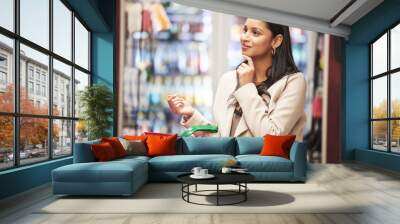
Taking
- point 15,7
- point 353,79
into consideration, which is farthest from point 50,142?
point 353,79

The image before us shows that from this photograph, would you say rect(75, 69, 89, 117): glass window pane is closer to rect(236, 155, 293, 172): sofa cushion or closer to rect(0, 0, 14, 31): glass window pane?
rect(0, 0, 14, 31): glass window pane

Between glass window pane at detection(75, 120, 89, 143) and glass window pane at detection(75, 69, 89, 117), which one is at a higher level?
glass window pane at detection(75, 69, 89, 117)

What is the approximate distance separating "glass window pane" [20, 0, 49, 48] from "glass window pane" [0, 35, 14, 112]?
0.44 metres

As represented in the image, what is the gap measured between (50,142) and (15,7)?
7.16ft

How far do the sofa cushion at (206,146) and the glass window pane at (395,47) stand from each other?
13.2 feet

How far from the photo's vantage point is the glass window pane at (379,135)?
8352 mm

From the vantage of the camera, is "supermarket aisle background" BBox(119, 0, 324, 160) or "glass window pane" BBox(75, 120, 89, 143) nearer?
"glass window pane" BBox(75, 120, 89, 143)

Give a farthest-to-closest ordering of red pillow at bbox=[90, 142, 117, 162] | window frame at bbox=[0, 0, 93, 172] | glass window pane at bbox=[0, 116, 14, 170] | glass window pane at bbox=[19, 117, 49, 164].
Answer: red pillow at bbox=[90, 142, 117, 162]
glass window pane at bbox=[19, 117, 49, 164]
window frame at bbox=[0, 0, 93, 172]
glass window pane at bbox=[0, 116, 14, 170]

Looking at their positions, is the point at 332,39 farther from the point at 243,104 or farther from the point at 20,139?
the point at 20,139

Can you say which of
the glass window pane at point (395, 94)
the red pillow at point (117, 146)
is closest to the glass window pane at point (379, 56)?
the glass window pane at point (395, 94)

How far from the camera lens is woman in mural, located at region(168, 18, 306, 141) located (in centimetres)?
813

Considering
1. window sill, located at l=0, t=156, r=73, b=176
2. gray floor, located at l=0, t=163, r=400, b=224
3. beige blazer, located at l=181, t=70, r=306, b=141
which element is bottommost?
gray floor, located at l=0, t=163, r=400, b=224

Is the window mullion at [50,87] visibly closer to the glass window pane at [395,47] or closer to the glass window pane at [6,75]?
the glass window pane at [6,75]

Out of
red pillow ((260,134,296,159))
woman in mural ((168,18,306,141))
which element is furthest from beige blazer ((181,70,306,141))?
red pillow ((260,134,296,159))
